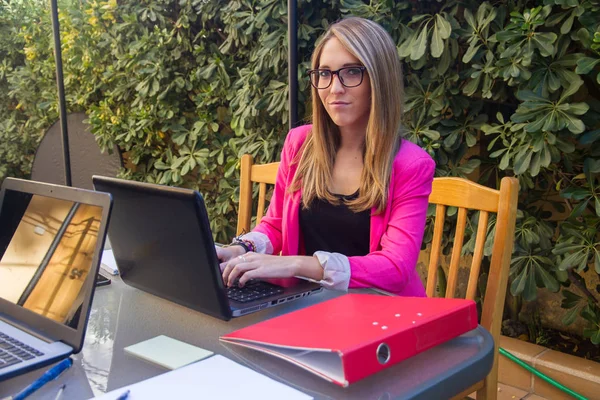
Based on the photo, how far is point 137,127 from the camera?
3344mm

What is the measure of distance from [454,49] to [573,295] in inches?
36.4

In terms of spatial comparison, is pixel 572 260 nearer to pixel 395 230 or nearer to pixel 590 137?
pixel 590 137

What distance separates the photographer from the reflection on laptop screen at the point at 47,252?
2.83ft

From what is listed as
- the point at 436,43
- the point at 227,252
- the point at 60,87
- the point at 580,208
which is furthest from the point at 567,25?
the point at 60,87

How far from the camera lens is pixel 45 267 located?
0.94 meters

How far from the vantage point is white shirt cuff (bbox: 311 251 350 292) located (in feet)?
3.91

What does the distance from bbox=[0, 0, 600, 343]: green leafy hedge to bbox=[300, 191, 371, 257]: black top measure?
676 millimetres

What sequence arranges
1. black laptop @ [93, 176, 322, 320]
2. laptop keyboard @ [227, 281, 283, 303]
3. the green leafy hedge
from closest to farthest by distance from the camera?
black laptop @ [93, 176, 322, 320] < laptop keyboard @ [227, 281, 283, 303] < the green leafy hedge

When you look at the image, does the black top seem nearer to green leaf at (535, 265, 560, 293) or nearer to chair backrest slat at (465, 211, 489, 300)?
chair backrest slat at (465, 211, 489, 300)

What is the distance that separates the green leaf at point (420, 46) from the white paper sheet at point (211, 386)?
59.0 inches

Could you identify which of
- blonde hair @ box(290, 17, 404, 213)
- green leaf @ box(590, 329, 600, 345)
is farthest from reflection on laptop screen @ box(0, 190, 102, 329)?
green leaf @ box(590, 329, 600, 345)

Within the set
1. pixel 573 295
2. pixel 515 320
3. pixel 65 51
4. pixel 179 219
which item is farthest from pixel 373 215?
pixel 65 51

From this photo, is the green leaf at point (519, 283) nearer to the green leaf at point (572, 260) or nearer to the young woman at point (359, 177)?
the green leaf at point (572, 260)

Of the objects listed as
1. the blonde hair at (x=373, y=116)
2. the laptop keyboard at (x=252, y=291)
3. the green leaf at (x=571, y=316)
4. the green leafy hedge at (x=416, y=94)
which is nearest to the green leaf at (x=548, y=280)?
the green leafy hedge at (x=416, y=94)
